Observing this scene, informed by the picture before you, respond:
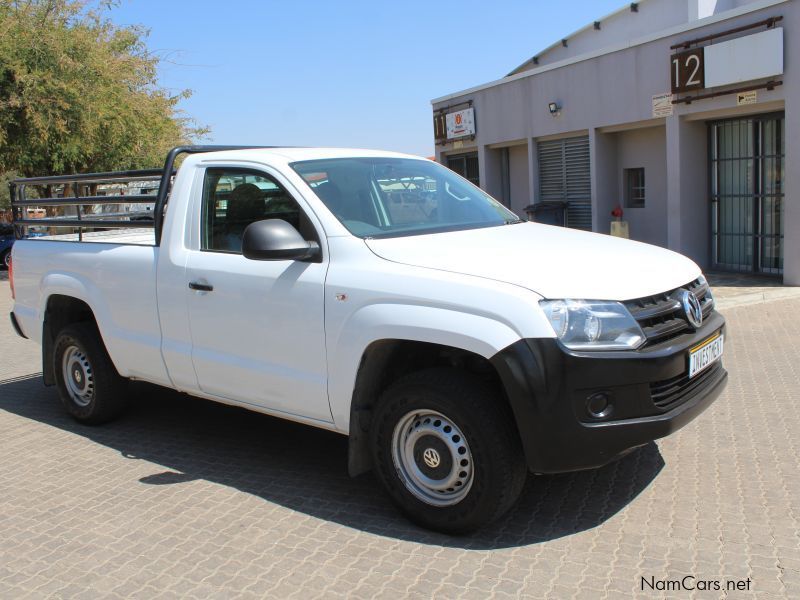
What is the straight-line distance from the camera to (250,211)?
4.92m


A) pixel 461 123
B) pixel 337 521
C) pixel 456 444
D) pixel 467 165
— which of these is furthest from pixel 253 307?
pixel 467 165

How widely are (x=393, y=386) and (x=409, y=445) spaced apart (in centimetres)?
30

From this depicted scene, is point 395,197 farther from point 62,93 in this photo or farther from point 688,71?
point 62,93

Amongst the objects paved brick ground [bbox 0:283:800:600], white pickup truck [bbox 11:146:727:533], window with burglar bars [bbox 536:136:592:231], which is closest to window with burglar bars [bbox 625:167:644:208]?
window with burglar bars [bbox 536:136:592:231]

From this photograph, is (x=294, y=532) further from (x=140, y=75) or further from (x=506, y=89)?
(x=140, y=75)

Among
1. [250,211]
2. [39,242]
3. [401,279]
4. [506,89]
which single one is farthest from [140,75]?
[401,279]

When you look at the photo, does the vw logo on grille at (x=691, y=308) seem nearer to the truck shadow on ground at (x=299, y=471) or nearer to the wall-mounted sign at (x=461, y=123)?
the truck shadow on ground at (x=299, y=471)

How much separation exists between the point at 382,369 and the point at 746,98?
9903 mm

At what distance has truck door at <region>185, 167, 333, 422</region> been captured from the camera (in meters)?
4.24

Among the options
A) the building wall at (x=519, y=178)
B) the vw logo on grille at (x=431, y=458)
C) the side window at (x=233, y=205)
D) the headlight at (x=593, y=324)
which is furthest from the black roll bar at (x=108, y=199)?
the building wall at (x=519, y=178)

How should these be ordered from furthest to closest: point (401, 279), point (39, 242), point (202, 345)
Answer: point (39, 242) < point (202, 345) < point (401, 279)

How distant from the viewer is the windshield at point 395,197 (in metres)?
4.45

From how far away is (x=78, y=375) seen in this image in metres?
6.07

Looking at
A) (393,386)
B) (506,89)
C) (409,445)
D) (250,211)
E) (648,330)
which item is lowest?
(409,445)
